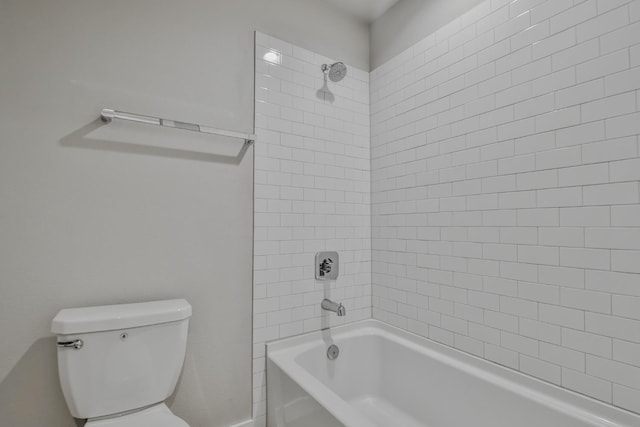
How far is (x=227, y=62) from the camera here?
1641 mm

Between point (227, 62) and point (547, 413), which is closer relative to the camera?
point (547, 413)

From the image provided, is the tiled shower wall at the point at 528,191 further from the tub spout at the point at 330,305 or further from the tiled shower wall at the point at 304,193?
the tub spout at the point at 330,305

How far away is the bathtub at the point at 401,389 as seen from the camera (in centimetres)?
120

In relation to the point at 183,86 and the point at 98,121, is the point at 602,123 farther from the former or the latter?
the point at 98,121

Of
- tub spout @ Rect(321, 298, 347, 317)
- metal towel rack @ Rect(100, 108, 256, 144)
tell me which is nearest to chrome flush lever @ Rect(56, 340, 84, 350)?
metal towel rack @ Rect(100, 108, 256, 144)

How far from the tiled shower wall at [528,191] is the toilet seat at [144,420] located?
129 cm

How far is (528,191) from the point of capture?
1.33 metres

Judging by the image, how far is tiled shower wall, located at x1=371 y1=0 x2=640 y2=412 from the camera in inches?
43.4

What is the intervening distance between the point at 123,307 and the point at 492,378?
1628mm

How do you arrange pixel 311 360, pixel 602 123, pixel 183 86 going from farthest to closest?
pixel 311 360 → pixel 183 86 → pixel 602 123

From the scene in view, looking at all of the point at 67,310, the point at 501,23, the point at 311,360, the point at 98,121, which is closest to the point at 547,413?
Result: the point at 311,360

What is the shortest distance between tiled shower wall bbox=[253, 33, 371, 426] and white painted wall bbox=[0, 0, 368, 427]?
0.29ft

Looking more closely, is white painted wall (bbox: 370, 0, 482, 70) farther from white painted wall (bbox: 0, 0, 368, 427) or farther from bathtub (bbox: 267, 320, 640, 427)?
bathtub (bbox: 267, 320, 640, 427)

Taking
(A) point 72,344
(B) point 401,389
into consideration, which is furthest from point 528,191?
(A) point 72,344
